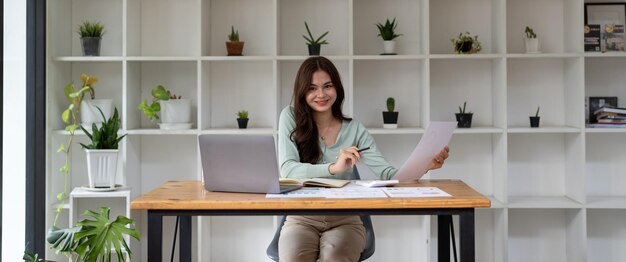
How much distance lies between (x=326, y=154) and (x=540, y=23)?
2020 millimetres

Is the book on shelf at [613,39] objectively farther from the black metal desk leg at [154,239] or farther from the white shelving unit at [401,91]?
the black metal desk leg at [154,239]

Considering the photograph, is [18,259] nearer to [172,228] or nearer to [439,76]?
[172,228]

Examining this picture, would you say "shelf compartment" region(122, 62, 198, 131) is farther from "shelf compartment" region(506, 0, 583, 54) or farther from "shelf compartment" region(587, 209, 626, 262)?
"shelf compartment" region(587, 209, 626, 262)

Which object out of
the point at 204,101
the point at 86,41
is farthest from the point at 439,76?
the point at 86,41

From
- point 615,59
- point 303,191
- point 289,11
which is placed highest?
point 289,11

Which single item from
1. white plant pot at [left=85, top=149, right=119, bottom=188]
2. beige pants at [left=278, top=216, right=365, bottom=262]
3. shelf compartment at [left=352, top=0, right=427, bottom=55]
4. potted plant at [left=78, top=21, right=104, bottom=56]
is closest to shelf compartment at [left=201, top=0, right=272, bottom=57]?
shelf compartment at [left=352, top=0, right=427, bottom=55]

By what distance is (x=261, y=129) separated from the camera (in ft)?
13.5

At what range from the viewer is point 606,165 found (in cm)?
427

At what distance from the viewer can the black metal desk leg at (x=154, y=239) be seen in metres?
2.19

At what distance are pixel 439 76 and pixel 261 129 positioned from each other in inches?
45.0

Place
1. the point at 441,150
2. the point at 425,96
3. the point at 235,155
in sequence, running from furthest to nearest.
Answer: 1. the point at 425,96
2. the point at 441,150
3. the point at 235,155

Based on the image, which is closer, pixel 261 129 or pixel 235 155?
pixel 235 155

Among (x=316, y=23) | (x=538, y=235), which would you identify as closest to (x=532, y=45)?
(x=538, y=235)

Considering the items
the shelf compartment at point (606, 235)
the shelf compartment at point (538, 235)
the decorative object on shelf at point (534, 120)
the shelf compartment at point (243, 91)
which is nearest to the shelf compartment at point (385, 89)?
the shelf compartment at point (243, 91)
